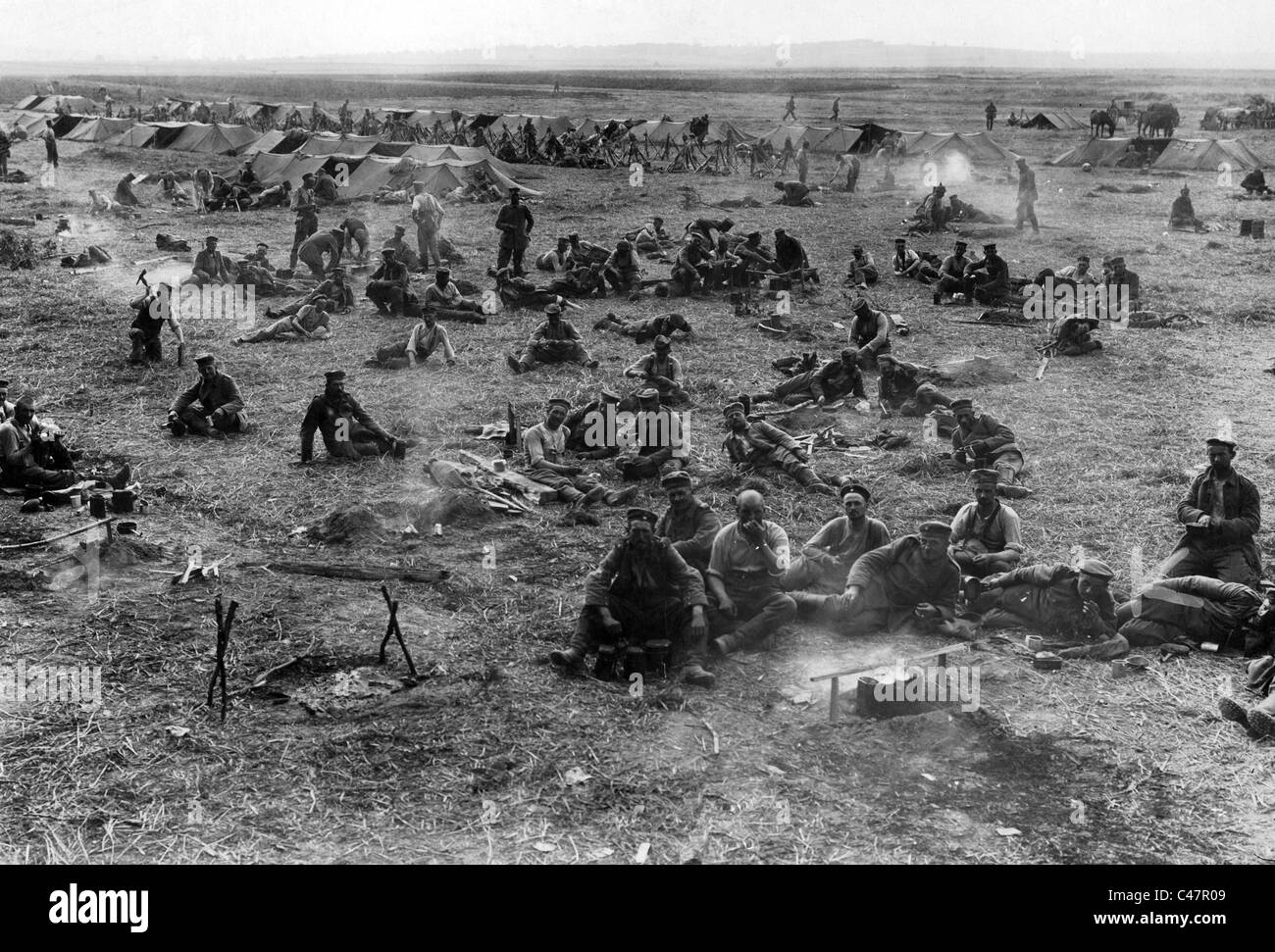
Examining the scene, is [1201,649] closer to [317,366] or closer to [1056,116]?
[317,366]

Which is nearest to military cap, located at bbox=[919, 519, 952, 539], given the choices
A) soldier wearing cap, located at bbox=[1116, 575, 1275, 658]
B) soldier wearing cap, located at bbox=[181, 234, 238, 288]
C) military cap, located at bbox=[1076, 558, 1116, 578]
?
military cap, located at bbox=[1076, 558, 1116, 578]

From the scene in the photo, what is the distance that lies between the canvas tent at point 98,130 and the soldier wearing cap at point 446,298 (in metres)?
33.7

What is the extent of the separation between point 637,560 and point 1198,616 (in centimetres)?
442

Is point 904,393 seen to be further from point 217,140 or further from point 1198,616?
point 217,140

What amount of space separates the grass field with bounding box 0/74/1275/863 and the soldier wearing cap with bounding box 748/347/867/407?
2.95ft

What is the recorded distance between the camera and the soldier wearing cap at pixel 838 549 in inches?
434

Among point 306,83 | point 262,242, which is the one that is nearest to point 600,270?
point 262,242

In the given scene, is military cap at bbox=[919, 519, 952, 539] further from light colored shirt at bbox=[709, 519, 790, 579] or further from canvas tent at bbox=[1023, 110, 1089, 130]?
canvas tent at bbox=[1023, 110, 1089, 130]

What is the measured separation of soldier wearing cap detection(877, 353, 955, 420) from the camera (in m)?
16.7

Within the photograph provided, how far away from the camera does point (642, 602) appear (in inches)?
392

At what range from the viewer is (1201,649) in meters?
9.93

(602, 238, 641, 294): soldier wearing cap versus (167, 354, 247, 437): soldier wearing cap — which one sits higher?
(602, 238, 641, 294): soldier wearing cap

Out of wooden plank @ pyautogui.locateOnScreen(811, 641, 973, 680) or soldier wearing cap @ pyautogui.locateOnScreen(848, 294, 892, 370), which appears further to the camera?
soldier wearing cap @ pyautogui.locateOnScreen(848, 294, 892, 370)

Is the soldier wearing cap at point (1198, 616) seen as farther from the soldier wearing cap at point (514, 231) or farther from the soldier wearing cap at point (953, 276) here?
the soldier wearing cap at point (514, 231)
